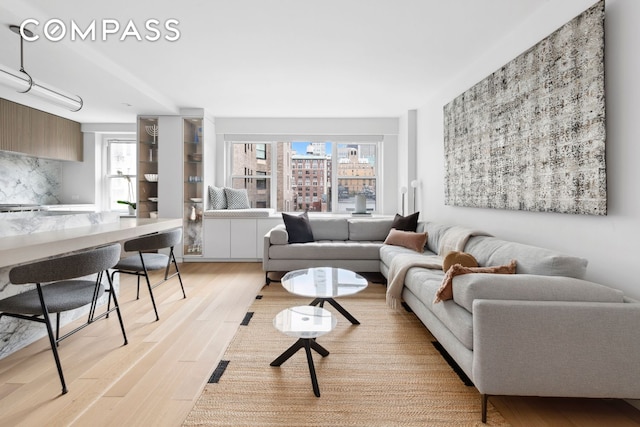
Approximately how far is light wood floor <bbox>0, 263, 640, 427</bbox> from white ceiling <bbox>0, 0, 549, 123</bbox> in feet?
8.14

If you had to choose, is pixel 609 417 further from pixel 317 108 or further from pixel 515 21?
pixel 317 108

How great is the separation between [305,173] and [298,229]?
1966mm

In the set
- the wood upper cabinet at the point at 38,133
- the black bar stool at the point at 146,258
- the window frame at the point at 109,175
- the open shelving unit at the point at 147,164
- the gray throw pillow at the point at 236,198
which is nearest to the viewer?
the black bar stool at the point at 146,258

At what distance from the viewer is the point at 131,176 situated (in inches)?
246

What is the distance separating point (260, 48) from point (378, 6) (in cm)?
120

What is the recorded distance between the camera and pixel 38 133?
5137 mm

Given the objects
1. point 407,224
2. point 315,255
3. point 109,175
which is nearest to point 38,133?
point 109,175

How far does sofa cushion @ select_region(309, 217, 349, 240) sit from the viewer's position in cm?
490

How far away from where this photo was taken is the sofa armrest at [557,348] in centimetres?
157

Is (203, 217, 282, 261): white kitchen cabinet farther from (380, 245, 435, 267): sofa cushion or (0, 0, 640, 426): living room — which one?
(380, 245, 435, 267): sofa cushion

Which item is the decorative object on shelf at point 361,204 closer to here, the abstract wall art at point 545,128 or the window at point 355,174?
the window at point 355,174

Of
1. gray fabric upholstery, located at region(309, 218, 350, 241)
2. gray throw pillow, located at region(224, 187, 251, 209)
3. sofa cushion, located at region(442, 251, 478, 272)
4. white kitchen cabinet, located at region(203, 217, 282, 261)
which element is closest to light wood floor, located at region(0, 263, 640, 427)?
sofa cushion, located at region(442, 251, 478, 272)

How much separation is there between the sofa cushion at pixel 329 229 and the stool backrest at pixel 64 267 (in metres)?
2.99

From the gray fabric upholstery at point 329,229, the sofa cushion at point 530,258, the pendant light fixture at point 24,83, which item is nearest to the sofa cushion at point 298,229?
the gray fabric upholstery at point 329,229
